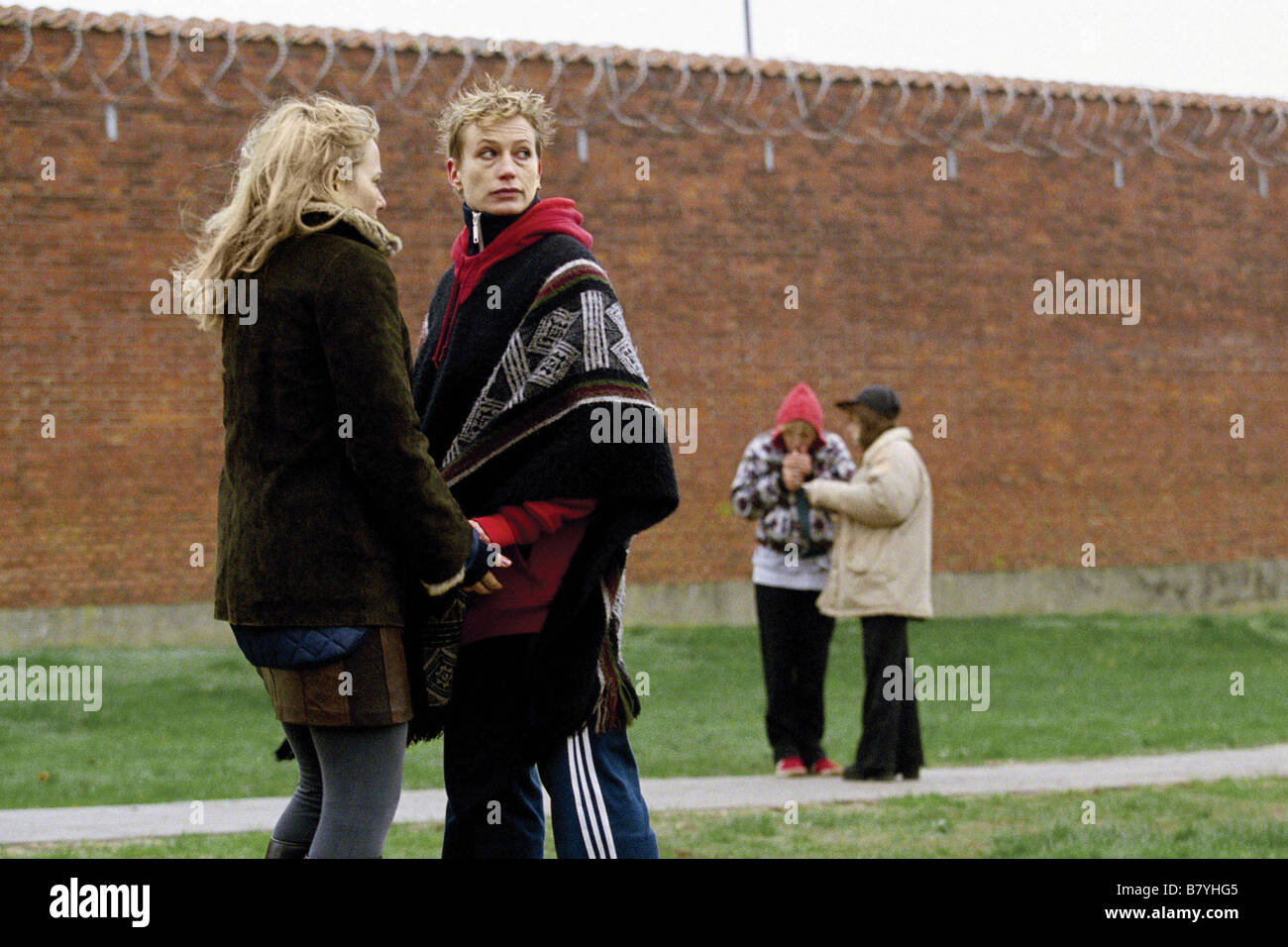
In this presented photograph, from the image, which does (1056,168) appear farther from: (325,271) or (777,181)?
(325,271)

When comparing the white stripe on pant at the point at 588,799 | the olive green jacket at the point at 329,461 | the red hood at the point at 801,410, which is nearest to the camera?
the olive green jacket at the point at 329,461

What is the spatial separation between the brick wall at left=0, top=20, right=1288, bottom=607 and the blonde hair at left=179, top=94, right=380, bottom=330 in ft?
29.6

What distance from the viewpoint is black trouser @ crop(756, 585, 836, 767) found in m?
8.15

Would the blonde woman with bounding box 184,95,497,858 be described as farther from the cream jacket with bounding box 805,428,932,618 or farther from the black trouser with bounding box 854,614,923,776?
the cream jacket with bounding box 805,428,932,618

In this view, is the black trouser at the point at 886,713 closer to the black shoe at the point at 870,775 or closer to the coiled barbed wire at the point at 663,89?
the black shoe at the point at 870,775

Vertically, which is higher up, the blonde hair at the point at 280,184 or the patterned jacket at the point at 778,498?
the blonde hair at the point at 280,184

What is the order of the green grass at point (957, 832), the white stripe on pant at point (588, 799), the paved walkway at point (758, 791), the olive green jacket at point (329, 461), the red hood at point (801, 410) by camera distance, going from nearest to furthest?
the olive green jacket at point (329, 461)
the white stripe on pant at point (588, 799)
the green grass at point (957, 832)
the paved walkway at point (758, 791)
the red hood at point (801, 410)

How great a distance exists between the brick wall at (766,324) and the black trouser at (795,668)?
243 inches

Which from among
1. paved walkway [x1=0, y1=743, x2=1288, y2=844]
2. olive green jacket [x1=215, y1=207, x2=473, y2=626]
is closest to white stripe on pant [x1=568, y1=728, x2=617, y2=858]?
olive green jacket [x1=215, y1=207, x2=473, y2=626]

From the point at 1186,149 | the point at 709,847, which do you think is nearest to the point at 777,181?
the point at 1186,149

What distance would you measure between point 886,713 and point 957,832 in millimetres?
1501

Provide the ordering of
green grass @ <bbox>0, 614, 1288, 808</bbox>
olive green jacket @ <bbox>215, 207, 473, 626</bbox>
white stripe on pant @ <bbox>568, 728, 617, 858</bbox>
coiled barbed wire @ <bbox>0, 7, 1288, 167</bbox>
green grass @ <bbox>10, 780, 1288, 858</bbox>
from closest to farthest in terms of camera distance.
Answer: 1. olive green jacket @ <bbox>215, 207, 473, 626</bbox>
2. white stripe on pant @ <bbox>568, 728, 617, 858</bbox>
3. green grass @ <bbox>10, 780, 1288, 858</bbox>
4. green grass @ <bbox>0, 614, 1288, 808</bbox>
5. coiled barbed wire @ <bbox>0, 7, 1288, 167</bbox>

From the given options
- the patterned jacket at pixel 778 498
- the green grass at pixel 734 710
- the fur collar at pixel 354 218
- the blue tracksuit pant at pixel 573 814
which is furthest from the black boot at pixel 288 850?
the patterned jacket at pixel 778 498

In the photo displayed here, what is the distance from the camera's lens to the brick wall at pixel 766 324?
45.0ft
